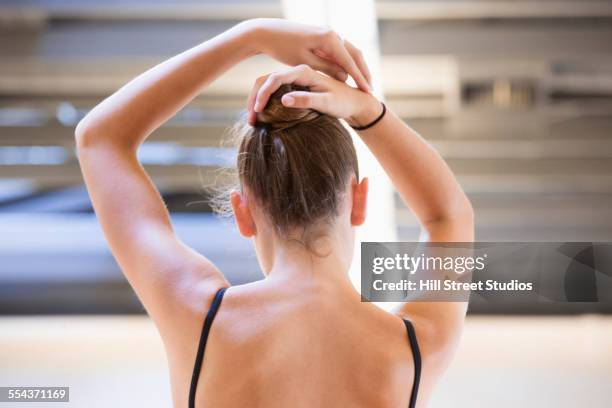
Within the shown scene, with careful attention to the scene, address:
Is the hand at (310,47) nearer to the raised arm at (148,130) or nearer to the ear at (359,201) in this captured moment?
the raised arm at (148,130)

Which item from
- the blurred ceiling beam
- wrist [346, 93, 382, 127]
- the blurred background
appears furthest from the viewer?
the blurred background

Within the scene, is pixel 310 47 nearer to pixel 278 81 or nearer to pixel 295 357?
pixel 278 81

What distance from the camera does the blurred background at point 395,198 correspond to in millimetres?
2438

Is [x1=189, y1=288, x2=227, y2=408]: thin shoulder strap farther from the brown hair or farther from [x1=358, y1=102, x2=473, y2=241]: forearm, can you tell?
[x1=358, y1=102, x2=473, y2=241]: forearm

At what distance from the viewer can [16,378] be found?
2109 millimetres

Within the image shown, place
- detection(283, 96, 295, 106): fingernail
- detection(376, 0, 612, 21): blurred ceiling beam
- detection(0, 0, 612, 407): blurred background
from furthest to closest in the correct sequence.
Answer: detection(0, 0, 612, 407): blurred background < detection(376, 0, 612, 21): blurred ceiling beam < detection(283, 96, 295, 106): fingernail

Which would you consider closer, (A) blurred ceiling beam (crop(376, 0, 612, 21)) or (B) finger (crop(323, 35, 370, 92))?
(B) finger (crop(323, 35, 370, 92))

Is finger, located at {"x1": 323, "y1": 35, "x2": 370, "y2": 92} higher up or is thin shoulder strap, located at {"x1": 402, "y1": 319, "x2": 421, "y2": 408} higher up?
finger, located at {"x1": 323, "y1": 35, "x2": 370, "y2": 92}

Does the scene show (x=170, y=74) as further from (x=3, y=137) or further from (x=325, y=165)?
(x=3, y=137)

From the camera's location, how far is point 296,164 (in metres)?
0.75

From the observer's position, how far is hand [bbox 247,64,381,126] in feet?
2.38

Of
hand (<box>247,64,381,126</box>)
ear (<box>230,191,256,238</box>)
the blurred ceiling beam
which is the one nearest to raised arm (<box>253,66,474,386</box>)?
hand (<box>247,64,381,126</box>)

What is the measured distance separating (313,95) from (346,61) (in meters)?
0.12

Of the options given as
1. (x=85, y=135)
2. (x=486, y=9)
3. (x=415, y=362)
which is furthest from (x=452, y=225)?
(x=486, y=9)
